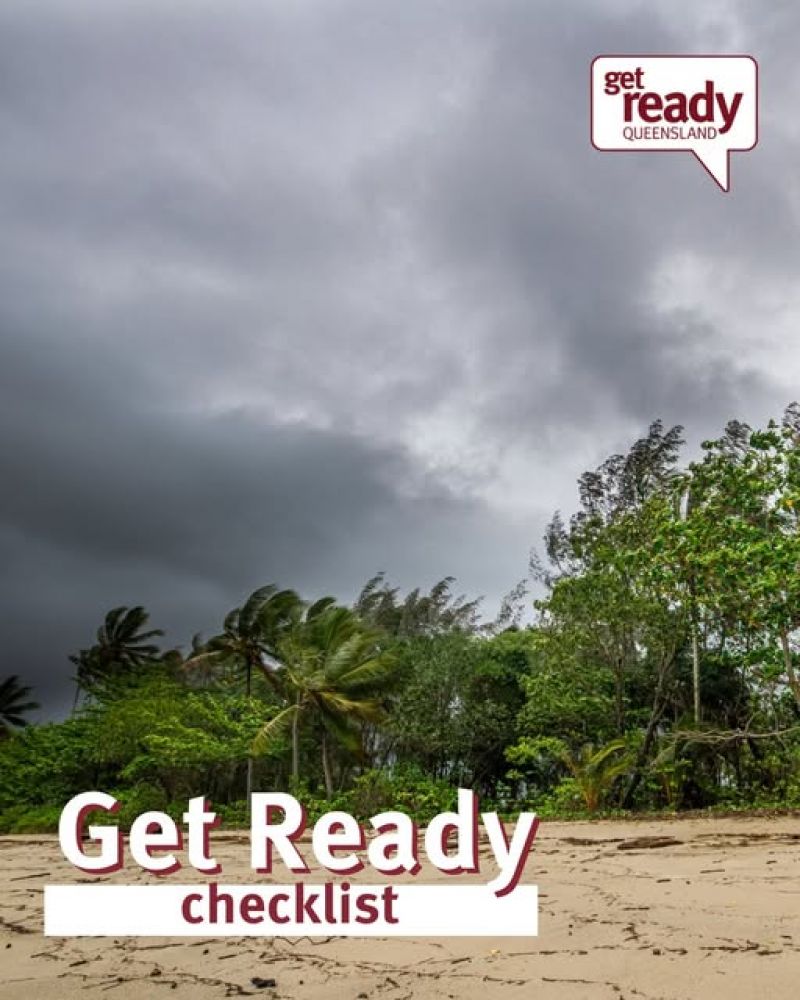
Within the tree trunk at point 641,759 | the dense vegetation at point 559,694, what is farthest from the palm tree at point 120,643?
the tree trunk at point 641,759

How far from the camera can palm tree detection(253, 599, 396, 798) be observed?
67.2 ft

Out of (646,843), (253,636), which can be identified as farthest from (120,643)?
(646,843)

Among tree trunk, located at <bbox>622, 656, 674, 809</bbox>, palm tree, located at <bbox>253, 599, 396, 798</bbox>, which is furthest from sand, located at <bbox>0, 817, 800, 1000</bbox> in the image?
palm tree, located at <bbox>253, 599, 396, 798</bbox>

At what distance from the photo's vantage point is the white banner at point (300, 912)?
419 centimetres

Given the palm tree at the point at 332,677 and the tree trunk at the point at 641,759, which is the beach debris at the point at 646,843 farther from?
the palm tree at the point at 332,677

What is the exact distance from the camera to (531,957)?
135 inches

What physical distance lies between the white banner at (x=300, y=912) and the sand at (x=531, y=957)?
146 millimetres

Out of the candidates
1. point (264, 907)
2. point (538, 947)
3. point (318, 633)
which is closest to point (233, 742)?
point (318, 633)

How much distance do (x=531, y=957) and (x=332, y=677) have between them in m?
17.5

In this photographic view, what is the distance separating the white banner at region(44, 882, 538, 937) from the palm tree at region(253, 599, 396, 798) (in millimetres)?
14001

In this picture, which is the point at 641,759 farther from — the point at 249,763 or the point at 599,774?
the point at 249,763

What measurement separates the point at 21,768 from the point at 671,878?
2006 centimetres

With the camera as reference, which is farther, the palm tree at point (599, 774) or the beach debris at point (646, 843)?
the palm tree at point (599, 774)

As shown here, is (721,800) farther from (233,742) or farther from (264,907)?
(264,907)
